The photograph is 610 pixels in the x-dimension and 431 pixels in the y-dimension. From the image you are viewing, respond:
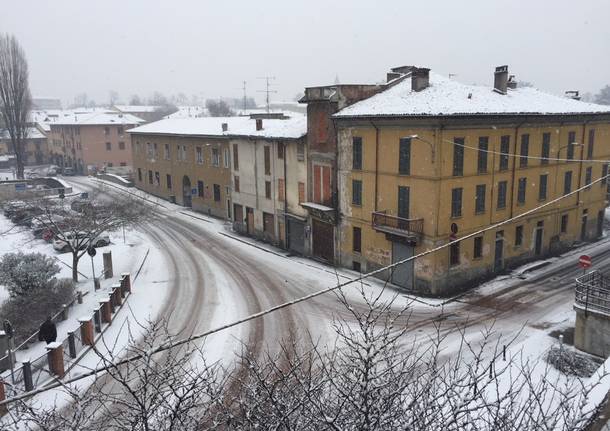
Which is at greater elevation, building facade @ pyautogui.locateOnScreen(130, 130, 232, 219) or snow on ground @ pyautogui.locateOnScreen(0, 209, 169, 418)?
building facade @ pyautogui.locateOnScreen(130, 130, 232, 219)

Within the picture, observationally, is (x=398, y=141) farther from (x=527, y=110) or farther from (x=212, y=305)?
(x=212, y=305)

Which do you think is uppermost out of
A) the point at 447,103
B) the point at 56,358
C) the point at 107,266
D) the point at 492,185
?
the point at 447,103

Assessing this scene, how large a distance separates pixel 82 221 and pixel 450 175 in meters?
19.4

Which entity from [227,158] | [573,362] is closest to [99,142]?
[227,158]

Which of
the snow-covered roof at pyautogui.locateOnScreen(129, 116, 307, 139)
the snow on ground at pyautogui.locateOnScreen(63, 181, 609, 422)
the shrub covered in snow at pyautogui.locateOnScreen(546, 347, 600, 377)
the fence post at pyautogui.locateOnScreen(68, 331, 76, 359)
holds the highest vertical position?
the snow-covered roof at pyautogui.locateOnScreen(129, 116, 307, 139)

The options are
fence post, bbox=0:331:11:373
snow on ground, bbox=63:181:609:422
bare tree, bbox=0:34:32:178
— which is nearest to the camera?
fence post, bbox=0:331:11:373

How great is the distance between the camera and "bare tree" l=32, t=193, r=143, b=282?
2603cm

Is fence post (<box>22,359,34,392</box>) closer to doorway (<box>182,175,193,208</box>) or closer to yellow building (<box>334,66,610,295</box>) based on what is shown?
yellow building (<box>334,66,610,295</box>)

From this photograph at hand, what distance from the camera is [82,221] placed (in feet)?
88.5

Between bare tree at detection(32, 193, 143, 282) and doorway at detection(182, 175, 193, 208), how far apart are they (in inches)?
586

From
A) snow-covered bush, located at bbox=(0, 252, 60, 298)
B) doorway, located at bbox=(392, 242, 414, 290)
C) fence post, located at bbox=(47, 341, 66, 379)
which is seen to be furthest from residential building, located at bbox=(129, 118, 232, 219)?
fence post, located at bbox=(47, 341, 66, 379)

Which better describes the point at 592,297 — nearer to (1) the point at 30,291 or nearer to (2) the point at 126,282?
(2) the point at 126,282

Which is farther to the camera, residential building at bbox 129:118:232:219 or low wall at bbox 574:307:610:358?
residential building at bbox 129:118:232:219

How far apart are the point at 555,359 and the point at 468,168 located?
10465mm
